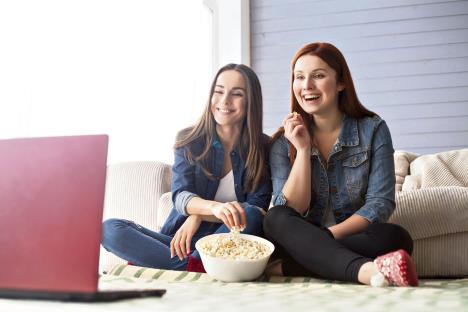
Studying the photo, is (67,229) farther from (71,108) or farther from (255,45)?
(255,45)

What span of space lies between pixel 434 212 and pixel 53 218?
1390 millimetres

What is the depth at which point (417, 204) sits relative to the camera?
174 centimetres

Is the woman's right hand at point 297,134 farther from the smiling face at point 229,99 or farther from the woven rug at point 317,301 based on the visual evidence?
the woven rug at point 317,301

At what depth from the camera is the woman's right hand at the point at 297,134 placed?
161 centimetres

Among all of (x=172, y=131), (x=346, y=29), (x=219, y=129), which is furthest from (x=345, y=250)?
(x=346, y=29)

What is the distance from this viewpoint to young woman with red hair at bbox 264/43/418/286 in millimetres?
1396

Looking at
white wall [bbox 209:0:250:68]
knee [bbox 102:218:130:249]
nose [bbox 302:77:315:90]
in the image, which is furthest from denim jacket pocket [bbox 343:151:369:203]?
white wall [bbox 209:0:250:68]

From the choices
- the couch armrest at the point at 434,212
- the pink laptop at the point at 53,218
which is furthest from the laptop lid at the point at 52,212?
the couch armrest at the point at 434,212

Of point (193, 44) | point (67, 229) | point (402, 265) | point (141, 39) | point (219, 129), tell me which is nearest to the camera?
point (67, 229)

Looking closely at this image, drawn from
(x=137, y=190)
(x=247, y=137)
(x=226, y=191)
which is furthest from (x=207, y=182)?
(x=137, y=190)

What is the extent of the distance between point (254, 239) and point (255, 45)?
2325mm

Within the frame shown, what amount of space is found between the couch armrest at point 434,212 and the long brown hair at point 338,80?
0.36 meters

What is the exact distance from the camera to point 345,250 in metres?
1.27

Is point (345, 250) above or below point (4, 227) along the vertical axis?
below
